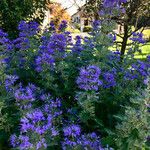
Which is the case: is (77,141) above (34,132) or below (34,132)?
below

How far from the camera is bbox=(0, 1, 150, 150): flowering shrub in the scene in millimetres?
3100

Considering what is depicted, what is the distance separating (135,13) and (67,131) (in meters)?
6.42

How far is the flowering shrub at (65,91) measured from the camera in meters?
3.10

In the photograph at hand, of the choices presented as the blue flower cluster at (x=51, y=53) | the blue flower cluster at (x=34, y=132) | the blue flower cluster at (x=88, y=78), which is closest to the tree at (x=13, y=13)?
the blue flower cluster at (x=51, y=53)

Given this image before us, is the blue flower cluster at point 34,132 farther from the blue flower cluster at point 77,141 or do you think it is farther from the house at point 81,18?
the house at point 81,18

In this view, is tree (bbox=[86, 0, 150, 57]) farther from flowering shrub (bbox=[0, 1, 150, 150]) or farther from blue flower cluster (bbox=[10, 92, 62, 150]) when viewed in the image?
blue flower cluster (bbox=[10, 92, 62, 150])

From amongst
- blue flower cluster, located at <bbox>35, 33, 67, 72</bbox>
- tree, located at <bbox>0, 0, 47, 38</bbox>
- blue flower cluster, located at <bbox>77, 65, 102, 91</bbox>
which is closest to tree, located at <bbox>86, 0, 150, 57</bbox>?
tree, located at <bbox>0, 0, 47, 38</bbox>

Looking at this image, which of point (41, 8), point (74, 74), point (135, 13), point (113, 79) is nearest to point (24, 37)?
point (74, 74)

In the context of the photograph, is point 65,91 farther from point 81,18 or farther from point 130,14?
point 81,18

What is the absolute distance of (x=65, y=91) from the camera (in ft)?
13.6

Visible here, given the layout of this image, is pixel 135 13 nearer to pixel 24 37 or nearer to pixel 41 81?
pixel 24 37

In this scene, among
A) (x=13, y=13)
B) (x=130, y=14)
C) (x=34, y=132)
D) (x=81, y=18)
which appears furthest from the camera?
(x=81, y=18)

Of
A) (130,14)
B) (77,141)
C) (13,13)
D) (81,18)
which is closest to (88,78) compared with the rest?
(77,141)

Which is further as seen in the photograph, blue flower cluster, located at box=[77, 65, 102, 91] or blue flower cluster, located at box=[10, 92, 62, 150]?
blue flower cluster, located at box=[77, 65, 102, 91]
